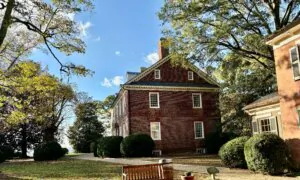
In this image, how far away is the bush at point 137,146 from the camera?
29781 millimetres

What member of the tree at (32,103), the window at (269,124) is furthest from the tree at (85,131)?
the window at (269,124)

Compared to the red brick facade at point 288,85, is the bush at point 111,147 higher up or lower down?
lower down

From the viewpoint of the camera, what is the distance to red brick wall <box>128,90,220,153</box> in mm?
33875

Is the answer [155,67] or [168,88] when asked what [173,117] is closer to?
[168,88]

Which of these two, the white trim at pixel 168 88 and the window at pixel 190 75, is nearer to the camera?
the white trim at pixel 168 88

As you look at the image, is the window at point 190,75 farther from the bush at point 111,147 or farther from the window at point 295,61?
the window at point 295,61

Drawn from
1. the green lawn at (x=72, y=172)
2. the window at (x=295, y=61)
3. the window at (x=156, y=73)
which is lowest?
the green lawn at (x=72, y=172)

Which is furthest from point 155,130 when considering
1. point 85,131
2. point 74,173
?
point 85,131

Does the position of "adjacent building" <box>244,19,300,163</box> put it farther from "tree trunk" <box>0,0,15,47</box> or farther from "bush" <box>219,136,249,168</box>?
"tree trunk" <box>0,0,15,47</box>

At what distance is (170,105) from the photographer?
3512cm

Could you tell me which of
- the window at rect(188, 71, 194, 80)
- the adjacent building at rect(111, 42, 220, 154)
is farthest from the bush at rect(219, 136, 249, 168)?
the window at rect(188, 71, 194, 80)

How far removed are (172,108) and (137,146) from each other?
7050mm

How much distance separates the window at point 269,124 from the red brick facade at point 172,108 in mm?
14849

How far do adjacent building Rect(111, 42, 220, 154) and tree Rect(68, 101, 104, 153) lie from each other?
26291 mm
